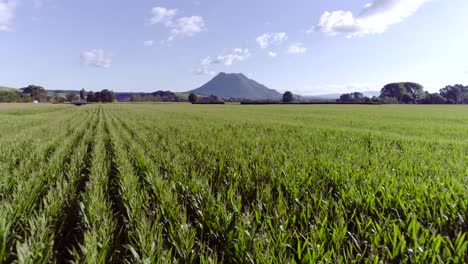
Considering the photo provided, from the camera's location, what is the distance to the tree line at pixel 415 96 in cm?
12988

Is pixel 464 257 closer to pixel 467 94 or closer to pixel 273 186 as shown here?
pixel 273 186

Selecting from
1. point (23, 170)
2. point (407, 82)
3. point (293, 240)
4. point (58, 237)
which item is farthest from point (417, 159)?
point (407, 82)

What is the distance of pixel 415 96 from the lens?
510ft

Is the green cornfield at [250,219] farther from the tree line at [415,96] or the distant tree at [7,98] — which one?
the distant tree at [7,98]

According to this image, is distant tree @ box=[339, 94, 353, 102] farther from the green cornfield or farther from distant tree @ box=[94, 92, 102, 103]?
the green cornfield

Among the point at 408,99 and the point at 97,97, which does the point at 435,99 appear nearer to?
the point at 408,99

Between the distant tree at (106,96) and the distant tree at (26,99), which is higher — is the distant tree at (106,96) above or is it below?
above

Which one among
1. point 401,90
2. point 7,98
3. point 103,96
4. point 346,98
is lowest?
point 7,98

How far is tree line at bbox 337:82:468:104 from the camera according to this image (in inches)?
5113

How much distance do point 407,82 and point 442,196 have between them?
227 metres

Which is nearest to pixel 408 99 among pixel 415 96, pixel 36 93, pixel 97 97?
pixel 415 96

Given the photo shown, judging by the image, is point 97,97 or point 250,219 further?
point 97,97

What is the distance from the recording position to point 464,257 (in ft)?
8.19

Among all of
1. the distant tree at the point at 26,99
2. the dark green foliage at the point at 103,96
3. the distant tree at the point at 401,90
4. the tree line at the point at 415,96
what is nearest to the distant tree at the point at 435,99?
the tree line at the point at 415,96
